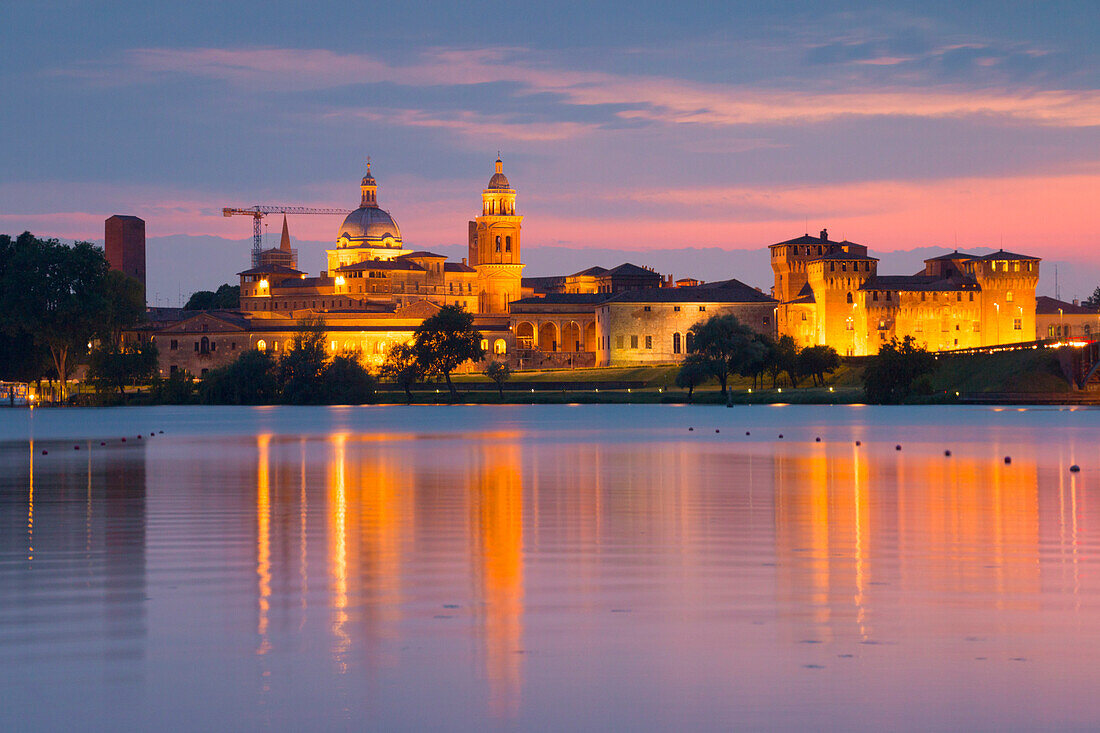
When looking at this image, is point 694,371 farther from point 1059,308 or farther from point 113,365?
point 1059,308

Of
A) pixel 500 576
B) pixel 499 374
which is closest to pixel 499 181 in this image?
pixel 499 374

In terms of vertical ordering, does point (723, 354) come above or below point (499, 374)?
above

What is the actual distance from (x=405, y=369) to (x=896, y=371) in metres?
36.3

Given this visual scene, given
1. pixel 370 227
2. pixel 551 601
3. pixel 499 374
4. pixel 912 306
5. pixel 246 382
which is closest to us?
pixel 551 601

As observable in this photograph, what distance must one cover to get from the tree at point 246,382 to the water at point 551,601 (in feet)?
212

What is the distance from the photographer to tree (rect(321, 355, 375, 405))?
301 feet

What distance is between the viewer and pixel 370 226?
16875 cm

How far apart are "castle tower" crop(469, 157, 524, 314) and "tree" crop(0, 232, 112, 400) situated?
72331 mm

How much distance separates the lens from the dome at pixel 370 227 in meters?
168

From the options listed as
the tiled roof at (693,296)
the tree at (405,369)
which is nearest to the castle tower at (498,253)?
the tiled roof at (693,296)

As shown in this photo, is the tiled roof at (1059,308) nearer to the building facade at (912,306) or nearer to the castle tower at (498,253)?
the building facade at (912,306)

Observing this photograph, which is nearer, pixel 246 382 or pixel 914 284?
pixel 246 382

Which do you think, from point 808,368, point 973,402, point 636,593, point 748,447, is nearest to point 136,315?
point 808,368

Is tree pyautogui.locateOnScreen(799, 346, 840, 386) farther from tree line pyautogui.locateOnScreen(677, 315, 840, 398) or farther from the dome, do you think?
the dome
